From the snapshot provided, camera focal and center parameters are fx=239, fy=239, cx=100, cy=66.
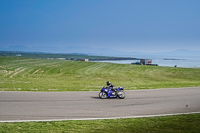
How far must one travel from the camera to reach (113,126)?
952 centimetres

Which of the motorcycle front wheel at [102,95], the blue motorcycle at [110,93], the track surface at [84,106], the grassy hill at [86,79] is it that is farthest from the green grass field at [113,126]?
the grassy hill at [86,79]

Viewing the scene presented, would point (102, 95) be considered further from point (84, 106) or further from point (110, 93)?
point (84, 106)

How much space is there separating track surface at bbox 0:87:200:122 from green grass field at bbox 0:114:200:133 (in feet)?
3.49

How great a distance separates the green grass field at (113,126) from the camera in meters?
8.88

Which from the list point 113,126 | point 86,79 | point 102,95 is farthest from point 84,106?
point 86,79

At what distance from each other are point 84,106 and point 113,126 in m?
4.04

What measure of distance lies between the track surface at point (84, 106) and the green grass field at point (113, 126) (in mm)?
1064

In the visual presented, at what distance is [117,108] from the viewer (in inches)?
516

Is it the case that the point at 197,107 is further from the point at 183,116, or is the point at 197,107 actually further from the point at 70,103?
the point at 70,103

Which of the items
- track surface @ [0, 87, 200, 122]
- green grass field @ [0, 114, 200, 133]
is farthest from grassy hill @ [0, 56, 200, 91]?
green grass field @ [0, 114, 200, 133]

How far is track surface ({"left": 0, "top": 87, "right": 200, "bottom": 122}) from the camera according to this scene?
450 inches

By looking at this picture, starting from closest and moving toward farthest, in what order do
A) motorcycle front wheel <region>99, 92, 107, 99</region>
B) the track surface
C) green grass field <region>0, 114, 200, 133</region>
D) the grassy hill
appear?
green grass field <region>0, 114, 200, 133</region>, the track surface, motorcycle front wheel <region>99, 92, 107, 99</region>, the grassy hill

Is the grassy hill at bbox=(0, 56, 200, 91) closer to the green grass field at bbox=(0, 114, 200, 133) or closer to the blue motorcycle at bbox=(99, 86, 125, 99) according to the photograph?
the blue motorcycle at bbox=(99, 86, 125, 99)

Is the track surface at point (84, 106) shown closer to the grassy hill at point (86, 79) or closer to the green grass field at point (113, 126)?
the green grass field at point (113, 126)
